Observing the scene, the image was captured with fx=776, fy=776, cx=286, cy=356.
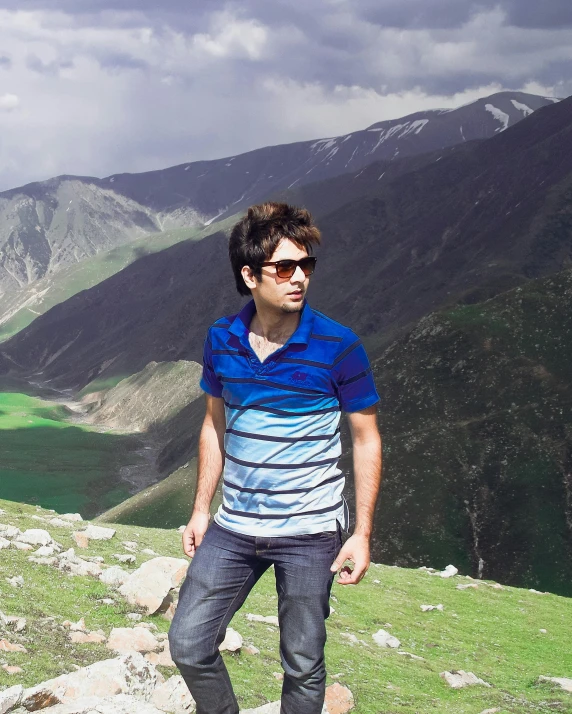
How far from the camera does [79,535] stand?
68.4 ft

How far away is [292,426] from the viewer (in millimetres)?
7668

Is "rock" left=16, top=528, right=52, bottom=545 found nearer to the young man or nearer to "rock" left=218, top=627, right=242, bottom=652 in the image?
"rock" left=218, top=627, right=242, bottom=652

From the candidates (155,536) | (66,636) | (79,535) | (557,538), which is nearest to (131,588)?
(66,636)

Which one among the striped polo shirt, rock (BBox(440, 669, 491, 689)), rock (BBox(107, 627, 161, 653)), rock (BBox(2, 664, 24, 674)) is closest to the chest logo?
the striped polo shirt

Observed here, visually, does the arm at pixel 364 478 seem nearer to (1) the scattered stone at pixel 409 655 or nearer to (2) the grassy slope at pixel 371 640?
(2) the grassy slope at pixel 371 640

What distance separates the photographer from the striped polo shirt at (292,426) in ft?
25.1

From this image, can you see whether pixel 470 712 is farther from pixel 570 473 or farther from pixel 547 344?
pixel 547 344

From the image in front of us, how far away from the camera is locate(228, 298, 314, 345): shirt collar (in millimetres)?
7762

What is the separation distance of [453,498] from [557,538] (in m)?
10.6

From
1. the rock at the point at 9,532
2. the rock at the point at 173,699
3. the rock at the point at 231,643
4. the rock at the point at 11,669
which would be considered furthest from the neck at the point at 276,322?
the rock at the point at 9,532

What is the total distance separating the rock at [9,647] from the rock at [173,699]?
2.60 m

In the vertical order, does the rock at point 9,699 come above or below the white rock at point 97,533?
above

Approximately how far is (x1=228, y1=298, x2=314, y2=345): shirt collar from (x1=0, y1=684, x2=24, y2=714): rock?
5.13 m

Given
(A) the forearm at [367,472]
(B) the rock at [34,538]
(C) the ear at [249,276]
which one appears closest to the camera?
(A) the forearm at [367,472]
